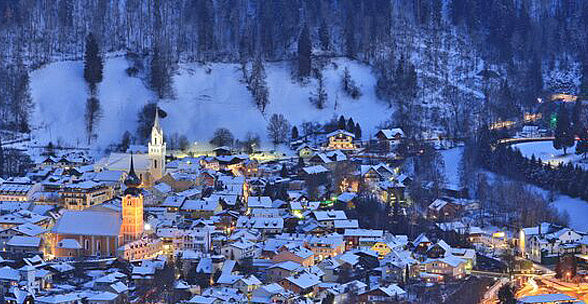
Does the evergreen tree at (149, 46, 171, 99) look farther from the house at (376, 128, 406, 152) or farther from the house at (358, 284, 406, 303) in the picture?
the house at (358, 284, 406, 303)

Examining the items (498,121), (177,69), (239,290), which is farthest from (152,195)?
(498,121)

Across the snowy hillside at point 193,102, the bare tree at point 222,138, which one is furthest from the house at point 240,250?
the snowy hillside at point 193,102

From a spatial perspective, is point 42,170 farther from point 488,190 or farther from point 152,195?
point 488,190

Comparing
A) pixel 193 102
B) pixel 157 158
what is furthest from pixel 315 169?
pixel 193 102

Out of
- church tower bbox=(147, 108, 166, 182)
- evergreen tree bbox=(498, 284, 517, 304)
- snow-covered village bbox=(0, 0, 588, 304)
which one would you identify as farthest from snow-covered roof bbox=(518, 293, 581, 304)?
church tower bbox=(147, 108, 166, 182)

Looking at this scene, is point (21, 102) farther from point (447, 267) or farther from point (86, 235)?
point (447, 267)

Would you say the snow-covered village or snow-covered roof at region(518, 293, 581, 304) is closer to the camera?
snow-covered roof at region(518, 293, 581, 304)

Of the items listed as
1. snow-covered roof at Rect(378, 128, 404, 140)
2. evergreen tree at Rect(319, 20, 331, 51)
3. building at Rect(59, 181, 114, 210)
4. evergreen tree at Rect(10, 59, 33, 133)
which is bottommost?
building at Rect(59, 181, 114, 210)
